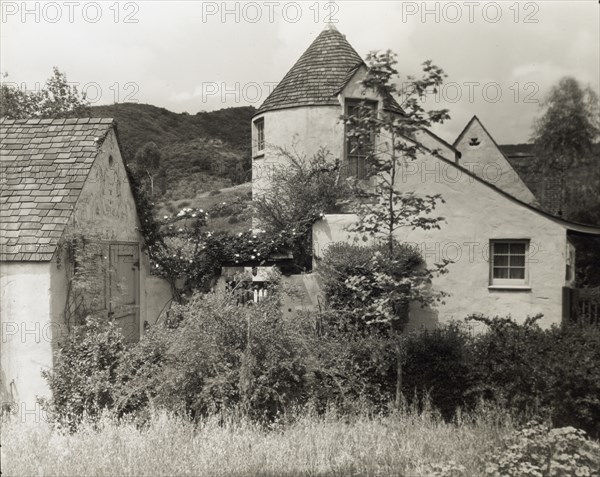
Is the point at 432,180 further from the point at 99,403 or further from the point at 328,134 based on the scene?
the point at 99,403

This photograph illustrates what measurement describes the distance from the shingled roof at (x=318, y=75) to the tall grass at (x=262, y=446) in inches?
500

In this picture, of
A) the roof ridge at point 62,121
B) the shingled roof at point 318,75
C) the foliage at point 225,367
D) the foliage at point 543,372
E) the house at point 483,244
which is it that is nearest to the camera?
the foliage at point 543,372

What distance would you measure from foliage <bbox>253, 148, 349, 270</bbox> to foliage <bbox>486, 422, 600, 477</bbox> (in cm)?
874

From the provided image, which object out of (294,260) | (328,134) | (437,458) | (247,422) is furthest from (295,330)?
(328,134)

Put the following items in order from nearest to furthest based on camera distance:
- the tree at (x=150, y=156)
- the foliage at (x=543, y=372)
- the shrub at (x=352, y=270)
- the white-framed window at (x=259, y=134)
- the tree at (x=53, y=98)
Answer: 1. the foliage at (x=543, y=372)
2. the shrub at (x=352, y=270)
3. the white-framed window at (x=259, y=134)
4. the tree at (x=53, y=98)
5. the tree at (x=150, y=156)

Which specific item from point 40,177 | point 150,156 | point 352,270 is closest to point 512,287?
point 352,270

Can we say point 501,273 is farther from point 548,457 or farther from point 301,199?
point 548,457

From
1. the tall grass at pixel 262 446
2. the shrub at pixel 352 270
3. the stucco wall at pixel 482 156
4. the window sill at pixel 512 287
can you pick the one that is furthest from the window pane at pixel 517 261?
the stucco wall at pixel 482 156

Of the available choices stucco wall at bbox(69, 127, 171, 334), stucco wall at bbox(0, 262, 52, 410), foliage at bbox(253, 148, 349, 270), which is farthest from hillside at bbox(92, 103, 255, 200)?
stucco wall at bbox(0, 262, 52, 410)

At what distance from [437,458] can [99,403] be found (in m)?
5.52

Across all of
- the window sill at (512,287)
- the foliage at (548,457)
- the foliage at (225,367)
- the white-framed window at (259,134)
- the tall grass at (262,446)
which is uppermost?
the white-framed window at (259,134)

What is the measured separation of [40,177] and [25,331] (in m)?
3.05

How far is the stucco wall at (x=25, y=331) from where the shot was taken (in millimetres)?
8680

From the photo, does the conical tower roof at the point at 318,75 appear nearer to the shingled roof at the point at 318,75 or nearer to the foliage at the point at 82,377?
the shingled roof at the point at 318,75
